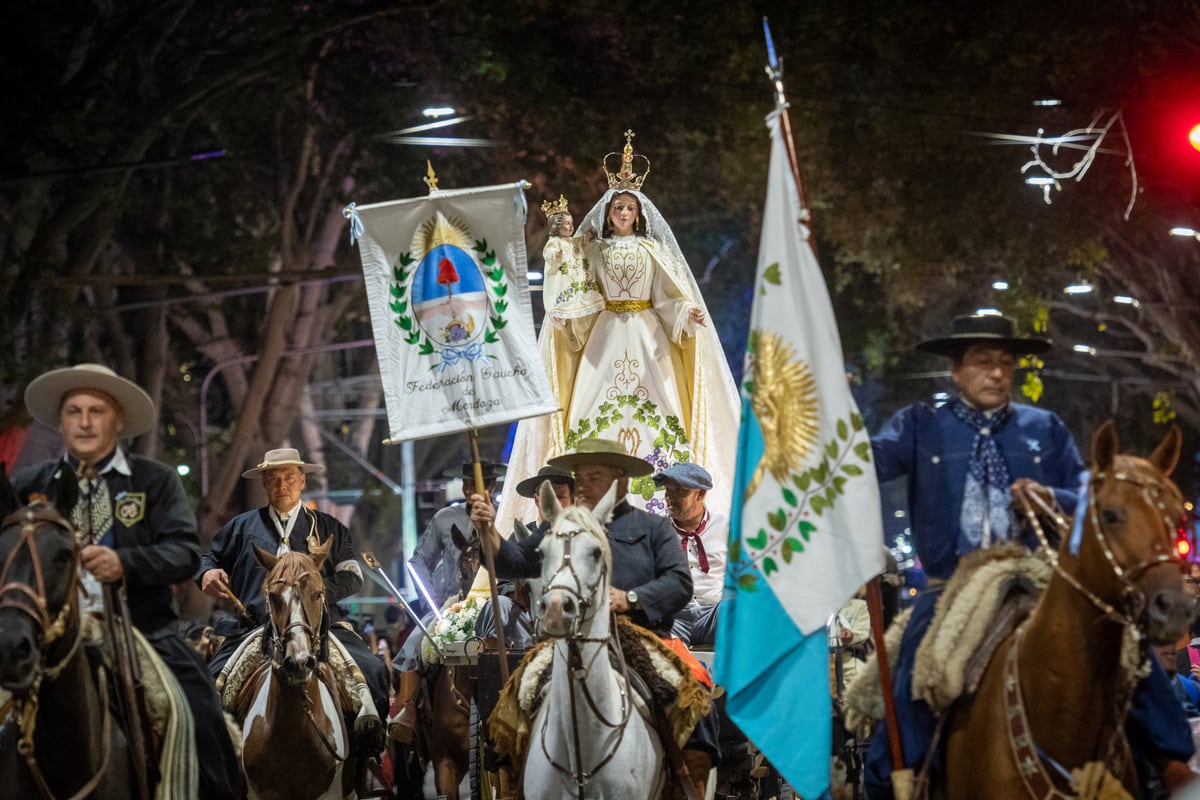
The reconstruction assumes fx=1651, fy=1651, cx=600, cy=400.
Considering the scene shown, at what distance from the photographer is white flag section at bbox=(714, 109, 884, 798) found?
805 centimetres

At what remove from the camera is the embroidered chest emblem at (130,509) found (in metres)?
8.36

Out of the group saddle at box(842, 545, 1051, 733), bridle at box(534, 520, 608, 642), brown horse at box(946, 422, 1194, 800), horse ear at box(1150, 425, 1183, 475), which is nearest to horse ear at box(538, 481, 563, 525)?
bridle at box(534, 520, 608, 642)

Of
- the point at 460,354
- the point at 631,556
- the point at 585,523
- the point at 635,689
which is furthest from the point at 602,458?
the point at 585,523

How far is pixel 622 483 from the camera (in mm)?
10820

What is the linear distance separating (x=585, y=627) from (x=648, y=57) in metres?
19.7

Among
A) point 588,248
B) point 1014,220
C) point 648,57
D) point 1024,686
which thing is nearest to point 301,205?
point 648,57

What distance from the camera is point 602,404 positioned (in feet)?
44.8

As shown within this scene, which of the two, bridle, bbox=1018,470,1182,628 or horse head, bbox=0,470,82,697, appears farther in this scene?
horse head, bbox=0,470,82,697

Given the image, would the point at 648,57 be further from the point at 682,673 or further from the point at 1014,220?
the point at 682,673

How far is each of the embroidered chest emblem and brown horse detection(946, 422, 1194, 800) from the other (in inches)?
165

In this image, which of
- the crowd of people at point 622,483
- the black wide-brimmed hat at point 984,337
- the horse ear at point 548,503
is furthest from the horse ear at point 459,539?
the black wide-brimmed hat at point 984,337

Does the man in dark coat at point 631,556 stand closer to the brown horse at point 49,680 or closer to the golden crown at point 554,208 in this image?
the brown horse at point 49,680

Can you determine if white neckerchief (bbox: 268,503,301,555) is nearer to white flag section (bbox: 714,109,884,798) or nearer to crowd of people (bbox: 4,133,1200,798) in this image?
crowd of people (bbox: 4,133,1200,798)

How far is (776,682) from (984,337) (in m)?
2.09
